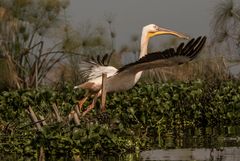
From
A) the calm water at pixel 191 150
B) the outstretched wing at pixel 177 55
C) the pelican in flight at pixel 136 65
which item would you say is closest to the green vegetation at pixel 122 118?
the calm water at pixel 191 150

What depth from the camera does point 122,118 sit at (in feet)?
42.3

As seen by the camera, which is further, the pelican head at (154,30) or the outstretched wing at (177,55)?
the pelican head at (154,30)

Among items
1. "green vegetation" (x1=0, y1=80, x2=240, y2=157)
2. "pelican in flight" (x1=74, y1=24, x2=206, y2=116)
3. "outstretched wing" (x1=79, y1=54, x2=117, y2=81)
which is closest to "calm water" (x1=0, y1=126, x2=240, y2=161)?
"green vegetation" (x1=0, y1=80, x2=240, y2=157)

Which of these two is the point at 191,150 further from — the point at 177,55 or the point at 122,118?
the point at 122,118

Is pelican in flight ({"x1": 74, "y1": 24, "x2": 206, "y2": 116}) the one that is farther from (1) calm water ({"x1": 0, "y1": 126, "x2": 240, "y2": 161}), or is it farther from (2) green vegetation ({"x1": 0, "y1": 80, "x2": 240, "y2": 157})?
(1) calm water ({"x1": 0, "y1": 126, "x2": 240, "y2": 161})

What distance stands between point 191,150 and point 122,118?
10.9 feet

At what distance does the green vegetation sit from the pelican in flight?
0.42m

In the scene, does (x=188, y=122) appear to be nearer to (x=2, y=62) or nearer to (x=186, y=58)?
(x=186, y=58)

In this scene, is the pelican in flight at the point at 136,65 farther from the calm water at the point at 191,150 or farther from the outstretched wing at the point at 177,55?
the calm water at the point at 191,150

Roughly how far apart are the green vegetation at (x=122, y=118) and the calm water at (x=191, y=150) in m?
0.07

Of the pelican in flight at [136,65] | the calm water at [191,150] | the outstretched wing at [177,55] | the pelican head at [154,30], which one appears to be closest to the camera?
the calm water at [191,150]

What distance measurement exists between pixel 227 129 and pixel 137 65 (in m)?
3.40

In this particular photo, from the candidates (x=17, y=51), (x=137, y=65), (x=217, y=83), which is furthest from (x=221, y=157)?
(x=17, y=51)

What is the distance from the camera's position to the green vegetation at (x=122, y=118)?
8859 mm
